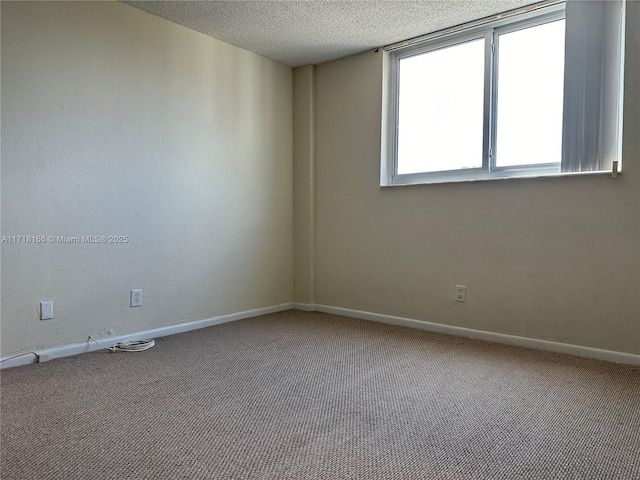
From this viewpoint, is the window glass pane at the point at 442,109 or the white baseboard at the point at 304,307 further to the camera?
the white baseboard at the point at 304,307

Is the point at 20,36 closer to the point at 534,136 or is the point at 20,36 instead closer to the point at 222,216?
the point at 222,216

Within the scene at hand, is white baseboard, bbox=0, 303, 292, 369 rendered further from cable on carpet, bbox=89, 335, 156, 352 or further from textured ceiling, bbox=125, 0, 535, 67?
textured ceiling, bbox=125, 0, 535, 67

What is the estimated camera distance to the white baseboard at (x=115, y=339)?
245cm

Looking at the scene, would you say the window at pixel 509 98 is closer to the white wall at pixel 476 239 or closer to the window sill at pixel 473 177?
the window sill at pixel 473 177

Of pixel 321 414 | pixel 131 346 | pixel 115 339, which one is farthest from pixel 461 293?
pixel 115 339

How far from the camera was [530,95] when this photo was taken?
9.67 feet

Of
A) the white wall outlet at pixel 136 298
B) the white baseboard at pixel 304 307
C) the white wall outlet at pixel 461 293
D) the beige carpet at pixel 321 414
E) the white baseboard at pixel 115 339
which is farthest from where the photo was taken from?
the white baseboard at pixel 304 307

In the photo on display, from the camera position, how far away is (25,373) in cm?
230

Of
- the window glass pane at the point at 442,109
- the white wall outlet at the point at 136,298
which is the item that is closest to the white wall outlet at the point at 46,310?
the white wall outlet at the point at 136,298

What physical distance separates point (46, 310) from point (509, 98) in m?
3.35

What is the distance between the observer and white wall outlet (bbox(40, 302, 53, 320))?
254cm

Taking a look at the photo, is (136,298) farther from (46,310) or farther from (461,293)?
(461,293)

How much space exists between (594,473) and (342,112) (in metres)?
3.18

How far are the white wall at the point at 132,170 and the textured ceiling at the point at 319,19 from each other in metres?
0.19
